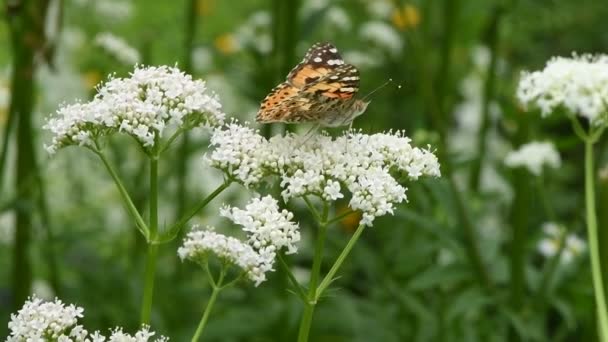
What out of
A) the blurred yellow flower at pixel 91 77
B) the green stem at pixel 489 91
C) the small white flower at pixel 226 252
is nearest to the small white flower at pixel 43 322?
the small white flower at pixel 226 252

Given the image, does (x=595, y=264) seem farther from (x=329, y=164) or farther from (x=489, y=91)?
(x=489, y=91)

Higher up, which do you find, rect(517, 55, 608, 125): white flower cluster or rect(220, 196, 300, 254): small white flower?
rect(517, 55, 608, 125): white flower cluster

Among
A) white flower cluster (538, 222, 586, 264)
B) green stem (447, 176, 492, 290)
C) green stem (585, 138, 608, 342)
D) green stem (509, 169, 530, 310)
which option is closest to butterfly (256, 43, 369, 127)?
green stem (585, 138, 608, 342)

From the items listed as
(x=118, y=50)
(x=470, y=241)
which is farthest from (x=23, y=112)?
(x=470, y=241)

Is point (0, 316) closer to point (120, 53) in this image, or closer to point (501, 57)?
point (120, 53)

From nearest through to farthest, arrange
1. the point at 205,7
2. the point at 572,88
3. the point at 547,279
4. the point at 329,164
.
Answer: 1. the point at 329,164
2. the point at 572,88
3. the point at 547,279
4. the point at 205,7

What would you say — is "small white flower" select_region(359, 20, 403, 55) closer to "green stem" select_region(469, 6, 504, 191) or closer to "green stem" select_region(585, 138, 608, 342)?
"green stem" select_region(469, 6, 504, 191)

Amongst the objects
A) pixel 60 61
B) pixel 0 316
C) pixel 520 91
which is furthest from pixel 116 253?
pixel 520 91
